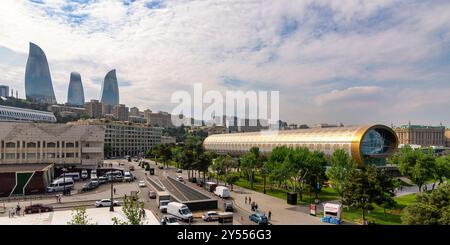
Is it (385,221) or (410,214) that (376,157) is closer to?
(385,221)

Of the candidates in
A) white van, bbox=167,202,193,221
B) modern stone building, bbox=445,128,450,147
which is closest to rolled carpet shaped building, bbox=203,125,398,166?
white van, bbox=167,202,193,221

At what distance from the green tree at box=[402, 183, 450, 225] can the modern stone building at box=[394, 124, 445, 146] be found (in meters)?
149

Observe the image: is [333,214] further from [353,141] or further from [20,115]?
[20,115]

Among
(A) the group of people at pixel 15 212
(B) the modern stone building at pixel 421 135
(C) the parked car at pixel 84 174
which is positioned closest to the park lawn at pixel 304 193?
(C) the parked car at pixel 84 174

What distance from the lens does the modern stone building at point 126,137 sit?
4230 inches

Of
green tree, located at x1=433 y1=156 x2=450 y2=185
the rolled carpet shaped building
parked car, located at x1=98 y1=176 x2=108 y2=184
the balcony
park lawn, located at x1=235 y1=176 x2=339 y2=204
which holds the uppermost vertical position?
the rolled carpet shaped building

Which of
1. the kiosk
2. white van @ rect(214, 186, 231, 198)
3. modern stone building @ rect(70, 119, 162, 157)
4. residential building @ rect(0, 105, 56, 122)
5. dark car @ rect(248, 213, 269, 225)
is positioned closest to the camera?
dark car @ rect(248, 213, 269, 225)

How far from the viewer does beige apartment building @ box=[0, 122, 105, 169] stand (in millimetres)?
49094

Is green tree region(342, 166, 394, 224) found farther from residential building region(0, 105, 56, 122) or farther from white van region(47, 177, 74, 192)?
residential building region(0, 105, 56, 122)

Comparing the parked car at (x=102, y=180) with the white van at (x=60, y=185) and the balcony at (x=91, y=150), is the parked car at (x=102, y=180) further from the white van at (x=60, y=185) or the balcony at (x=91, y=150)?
the balcony at (x=91, y=150)
